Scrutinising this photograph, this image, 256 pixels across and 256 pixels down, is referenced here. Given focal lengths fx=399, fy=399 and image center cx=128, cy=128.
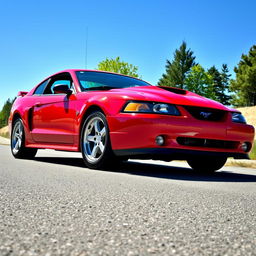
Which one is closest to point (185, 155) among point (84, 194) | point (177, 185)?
point (177, 185)

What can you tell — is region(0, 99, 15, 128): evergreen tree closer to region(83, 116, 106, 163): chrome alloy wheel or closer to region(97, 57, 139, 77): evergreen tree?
region(97, 57, 139, 77): evergreen tree

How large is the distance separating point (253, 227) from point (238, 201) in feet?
3.15

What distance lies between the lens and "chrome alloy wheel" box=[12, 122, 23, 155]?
7.26 meters

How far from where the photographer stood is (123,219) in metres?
2.23

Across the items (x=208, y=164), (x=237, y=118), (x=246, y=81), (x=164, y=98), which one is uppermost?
(x=246, y=81)

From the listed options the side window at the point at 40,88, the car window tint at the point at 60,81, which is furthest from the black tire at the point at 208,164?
the side window at the point at 40,88

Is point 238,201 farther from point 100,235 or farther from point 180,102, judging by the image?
point 180,102

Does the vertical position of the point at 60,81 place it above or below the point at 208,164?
above

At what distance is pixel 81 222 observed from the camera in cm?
211

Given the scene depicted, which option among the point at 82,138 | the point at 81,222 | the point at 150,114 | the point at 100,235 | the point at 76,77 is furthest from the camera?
the point at 76,77

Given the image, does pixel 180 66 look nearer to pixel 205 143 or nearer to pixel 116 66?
pixel 116 66

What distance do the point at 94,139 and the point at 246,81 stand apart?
4529 centimetres

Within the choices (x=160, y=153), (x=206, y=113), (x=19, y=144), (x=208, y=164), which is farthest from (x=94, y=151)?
(x=19, y=144)

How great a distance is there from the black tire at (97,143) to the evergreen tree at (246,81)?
44.0 m
